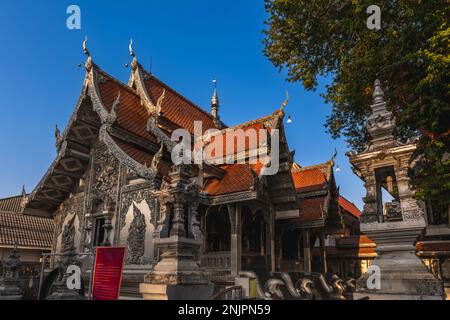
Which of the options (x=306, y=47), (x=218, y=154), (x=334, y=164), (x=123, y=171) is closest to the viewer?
(x=306, y=47)

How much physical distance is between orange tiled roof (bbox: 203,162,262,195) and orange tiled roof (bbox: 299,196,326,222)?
407 cm

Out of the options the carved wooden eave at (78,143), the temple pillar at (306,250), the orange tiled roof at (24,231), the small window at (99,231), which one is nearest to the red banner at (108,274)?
the carved wooden eave at (78,143)

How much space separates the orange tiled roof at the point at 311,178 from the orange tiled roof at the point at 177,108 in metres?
5.48

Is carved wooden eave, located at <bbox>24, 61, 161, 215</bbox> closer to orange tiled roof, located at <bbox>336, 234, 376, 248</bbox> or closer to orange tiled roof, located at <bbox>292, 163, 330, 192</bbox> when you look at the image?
orange tiled roof, located at <bbox>292, 163, 330, 192</bbox>

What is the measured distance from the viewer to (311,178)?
58.5ft

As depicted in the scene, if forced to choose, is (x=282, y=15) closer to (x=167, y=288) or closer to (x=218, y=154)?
(x=218, y=154)

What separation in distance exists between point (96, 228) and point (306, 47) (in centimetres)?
970

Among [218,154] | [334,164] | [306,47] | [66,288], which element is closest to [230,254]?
[218,154]

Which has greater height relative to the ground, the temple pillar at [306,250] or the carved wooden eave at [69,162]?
the carved wooden eave at [69,162]

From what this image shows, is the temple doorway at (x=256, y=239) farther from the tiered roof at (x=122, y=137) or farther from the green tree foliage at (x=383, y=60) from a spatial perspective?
the green tree foliage at (x=383, y=60)

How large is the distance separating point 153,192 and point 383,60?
6.95 m

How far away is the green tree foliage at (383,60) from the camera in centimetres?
743

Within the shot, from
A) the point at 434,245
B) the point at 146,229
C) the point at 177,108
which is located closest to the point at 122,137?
the point at 146,229
